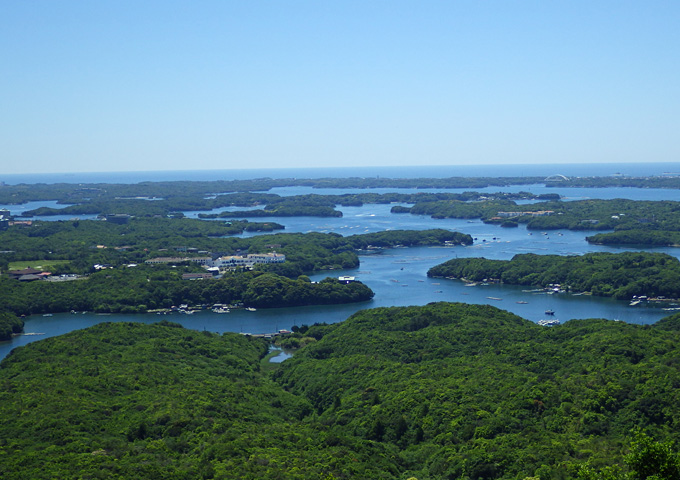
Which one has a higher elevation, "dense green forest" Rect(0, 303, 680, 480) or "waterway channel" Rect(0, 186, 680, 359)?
"dense green forest" Rect(0, 303, 680, 480)

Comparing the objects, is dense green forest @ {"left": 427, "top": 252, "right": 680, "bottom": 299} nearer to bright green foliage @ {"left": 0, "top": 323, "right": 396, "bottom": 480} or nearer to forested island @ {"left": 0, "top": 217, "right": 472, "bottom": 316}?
forested island @ {"left": 0, "top": 217, "right": 472, "bottom": 316}

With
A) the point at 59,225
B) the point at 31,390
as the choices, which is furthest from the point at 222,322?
the point at 59,225

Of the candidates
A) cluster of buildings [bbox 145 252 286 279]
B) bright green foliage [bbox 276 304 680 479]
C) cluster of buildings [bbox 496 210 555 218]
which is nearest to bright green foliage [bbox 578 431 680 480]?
bright green foliage [bbox 276 304 680 479]

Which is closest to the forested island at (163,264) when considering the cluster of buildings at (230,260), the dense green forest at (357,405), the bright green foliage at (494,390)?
the cluster of buildings at (230,260)

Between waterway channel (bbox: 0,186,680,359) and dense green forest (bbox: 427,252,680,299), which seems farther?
dense green forest (bbox: 427,252,680,299)

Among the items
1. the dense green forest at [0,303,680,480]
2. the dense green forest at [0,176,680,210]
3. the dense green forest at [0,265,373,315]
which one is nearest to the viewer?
the dense green forest at [0,303,680,480]

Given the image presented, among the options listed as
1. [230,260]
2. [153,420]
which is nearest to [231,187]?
[230,260]

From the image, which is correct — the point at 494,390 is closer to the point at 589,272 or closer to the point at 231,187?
the point at 589,272

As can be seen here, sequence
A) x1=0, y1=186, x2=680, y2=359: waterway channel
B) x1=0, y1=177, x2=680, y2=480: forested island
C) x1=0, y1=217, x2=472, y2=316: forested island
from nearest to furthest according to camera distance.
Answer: x1=0, y1=177, x2=680, y2=480: forested island < x1=0, y1=186, x2=680, y2=359: waterway channel < x1=0, y1=217, x2=472, y2=316: forested island
